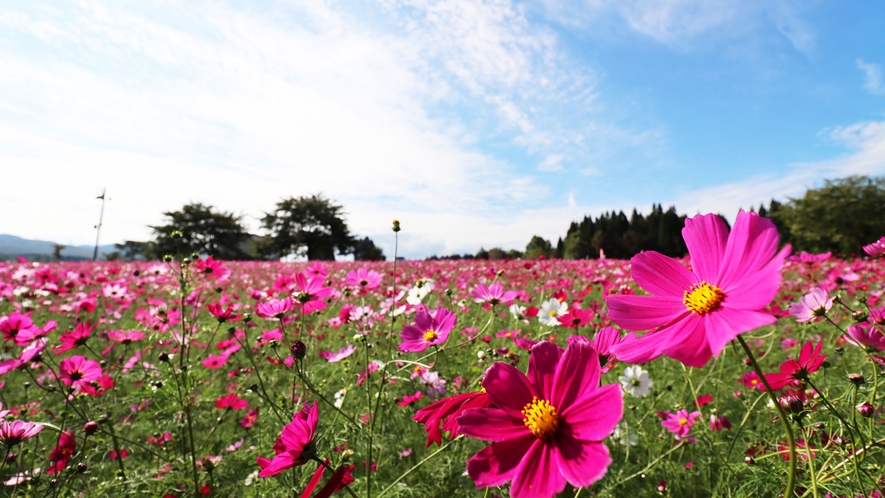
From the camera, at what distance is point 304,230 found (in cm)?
3006

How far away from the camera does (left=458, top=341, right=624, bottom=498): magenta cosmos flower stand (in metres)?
0.41

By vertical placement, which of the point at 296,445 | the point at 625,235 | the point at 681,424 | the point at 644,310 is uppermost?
the point at 625,235

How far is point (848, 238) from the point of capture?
24.6 metres

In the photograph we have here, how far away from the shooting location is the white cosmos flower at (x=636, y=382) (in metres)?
1.55

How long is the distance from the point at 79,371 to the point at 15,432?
21.5 inches

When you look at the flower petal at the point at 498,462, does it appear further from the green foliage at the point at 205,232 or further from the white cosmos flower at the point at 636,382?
the green foliage at the point at 205,232

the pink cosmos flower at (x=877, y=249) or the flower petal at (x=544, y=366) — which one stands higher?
the pink cosmos flower at (x=877, y=249)

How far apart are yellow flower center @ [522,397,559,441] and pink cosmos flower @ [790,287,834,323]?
944 millimetres

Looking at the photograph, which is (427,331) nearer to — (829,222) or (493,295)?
(493,295)

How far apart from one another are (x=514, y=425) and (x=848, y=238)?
3435cm

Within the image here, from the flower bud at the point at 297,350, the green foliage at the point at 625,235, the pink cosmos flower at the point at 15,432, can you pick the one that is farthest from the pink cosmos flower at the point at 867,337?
the green foliage at the point at 625,235

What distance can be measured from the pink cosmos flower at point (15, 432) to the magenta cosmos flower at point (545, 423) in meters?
1.17

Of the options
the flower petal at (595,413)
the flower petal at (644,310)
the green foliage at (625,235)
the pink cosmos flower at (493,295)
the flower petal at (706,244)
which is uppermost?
the green foliage at (625,235)

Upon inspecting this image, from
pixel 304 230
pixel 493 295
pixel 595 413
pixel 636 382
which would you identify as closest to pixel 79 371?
pixel 493 295
